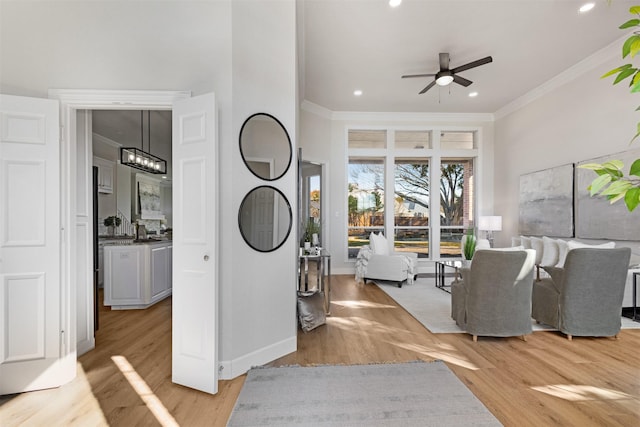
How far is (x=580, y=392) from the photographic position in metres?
2.37

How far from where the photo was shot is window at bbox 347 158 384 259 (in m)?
7.17

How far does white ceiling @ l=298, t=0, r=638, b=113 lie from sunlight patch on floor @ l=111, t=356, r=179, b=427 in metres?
3.88

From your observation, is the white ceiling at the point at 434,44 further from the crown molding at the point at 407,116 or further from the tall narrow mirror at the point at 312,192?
the tall narrow mirror at the point at 312,192

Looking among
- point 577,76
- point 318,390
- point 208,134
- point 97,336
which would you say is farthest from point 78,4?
point 577,76

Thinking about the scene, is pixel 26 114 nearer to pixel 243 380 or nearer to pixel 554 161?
pixel 243 380

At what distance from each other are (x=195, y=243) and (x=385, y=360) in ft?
6.17

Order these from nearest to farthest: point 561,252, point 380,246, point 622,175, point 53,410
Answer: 1. point 622,175
2. point 53,410
3. point 561,252
4. point 380,246

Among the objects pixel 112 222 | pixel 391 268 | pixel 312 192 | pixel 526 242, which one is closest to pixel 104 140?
pixel 112 222

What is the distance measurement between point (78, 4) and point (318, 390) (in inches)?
138

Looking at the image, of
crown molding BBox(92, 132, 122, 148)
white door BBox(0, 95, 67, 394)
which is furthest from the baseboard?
crown molding BBox(92, 132, 122, 148)

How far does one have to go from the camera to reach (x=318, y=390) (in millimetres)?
2348

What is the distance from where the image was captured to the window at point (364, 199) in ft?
23.5

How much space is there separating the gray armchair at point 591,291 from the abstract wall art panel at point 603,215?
1264 millimetres

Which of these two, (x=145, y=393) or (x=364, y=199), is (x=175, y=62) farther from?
(x=364, y=199)
